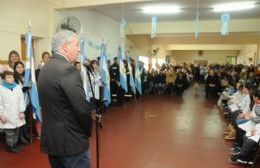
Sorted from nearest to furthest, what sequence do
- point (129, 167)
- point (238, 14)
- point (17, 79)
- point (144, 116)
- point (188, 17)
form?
point (129, 167), point (17, 79), point (144, 116), point (238, 14), point (188, 17)

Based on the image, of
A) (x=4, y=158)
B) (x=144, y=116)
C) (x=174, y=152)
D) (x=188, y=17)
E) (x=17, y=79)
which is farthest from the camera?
(x=188, y=17)

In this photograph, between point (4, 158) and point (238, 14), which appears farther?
point (238, 14)

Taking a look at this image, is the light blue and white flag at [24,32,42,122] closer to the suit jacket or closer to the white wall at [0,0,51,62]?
the white wall at [0,0,51,62]

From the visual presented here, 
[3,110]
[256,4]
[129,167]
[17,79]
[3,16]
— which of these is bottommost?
[129,167]

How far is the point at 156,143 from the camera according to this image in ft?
13.6

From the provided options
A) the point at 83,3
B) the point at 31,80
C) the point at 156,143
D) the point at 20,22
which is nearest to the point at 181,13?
the point at 83,3

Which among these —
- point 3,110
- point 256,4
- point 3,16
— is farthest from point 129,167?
point 256,4

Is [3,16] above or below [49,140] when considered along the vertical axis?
above

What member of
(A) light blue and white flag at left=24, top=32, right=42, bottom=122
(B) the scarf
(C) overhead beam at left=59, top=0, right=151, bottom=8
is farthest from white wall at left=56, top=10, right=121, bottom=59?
(B) the scarf

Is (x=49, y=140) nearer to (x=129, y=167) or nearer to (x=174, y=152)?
(x=129, y=167)

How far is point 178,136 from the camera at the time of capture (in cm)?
455

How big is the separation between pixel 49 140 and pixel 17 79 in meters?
2.86

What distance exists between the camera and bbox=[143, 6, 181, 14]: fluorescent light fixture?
23.5 feet

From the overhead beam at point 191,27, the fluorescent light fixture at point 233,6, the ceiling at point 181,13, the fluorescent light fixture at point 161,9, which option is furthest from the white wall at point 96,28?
the fluorescent light fixture at point 233,6
